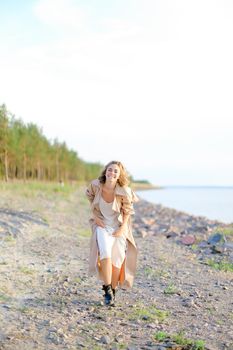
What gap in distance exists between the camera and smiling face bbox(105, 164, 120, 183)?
21.6ft

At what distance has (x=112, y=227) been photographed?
22.1 ft

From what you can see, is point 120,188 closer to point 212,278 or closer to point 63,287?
point 63,287

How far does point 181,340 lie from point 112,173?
2327 mm

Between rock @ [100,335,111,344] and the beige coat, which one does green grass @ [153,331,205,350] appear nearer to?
rock @ [100,335,111,344]

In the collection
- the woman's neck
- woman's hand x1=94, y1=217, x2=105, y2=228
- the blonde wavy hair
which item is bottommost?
woman's hand x1=94, y1=217, x2=105, y2=228

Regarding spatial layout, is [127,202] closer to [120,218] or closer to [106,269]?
[120,218]

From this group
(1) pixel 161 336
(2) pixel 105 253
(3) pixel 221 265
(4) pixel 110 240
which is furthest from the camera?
(3) pixel 221 265

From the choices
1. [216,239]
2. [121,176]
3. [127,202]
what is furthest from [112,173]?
[216,239]

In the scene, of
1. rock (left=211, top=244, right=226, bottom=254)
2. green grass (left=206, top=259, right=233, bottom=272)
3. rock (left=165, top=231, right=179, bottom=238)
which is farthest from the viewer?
rock (left=165, top=231, right=179, bottom=238)

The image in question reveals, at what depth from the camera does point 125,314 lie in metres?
6.35

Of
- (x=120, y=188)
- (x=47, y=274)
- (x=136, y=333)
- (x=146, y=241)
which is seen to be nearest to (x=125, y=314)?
(x=136, y=333)

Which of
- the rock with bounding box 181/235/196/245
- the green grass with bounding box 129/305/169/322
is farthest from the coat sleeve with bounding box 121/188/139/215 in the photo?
the rock with bounding box 181/235/196/245

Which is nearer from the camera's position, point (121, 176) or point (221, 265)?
point (121, 176)

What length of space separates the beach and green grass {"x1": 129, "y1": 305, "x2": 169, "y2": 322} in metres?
0.01
